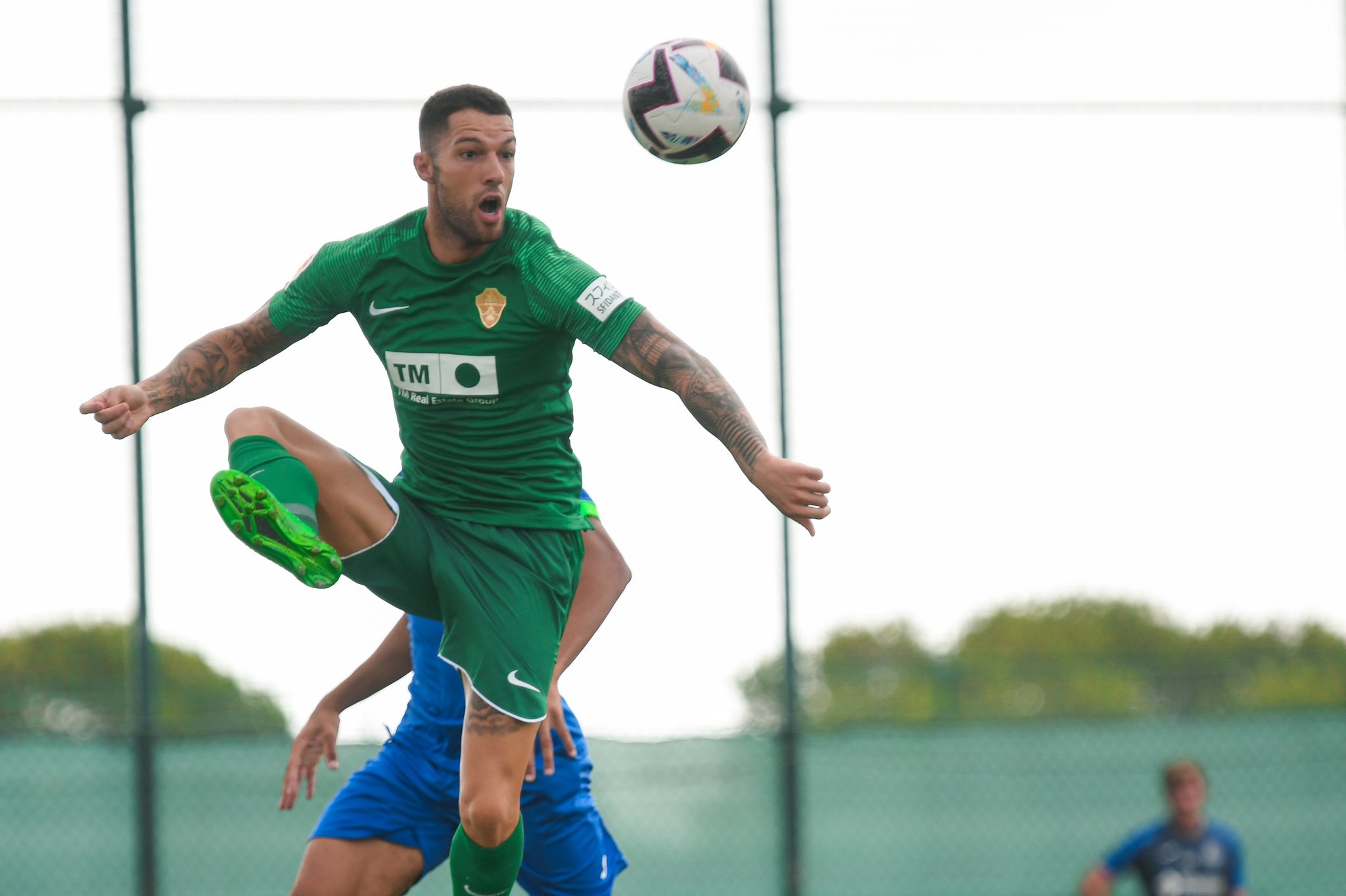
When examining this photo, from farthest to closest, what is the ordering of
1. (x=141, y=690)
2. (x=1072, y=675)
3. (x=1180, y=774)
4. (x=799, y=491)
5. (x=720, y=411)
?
1. (x=1072, y=675)
2. (x=1180, y=774)
3. (x=141, y=690)
4. (x=720, y=411)
5. (x=799, y=491)

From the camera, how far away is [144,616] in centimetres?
685

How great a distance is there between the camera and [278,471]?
3574 mm

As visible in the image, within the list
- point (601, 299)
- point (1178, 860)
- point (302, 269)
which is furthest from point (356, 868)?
point (1178, 860)

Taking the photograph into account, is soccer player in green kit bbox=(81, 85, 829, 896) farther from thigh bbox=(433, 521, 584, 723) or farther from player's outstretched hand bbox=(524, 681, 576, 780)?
player's outstretched hand bbox=(524, 681, 576, 780)

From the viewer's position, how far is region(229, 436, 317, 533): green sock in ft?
11.6

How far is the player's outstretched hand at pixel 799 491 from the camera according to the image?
3.22 metres

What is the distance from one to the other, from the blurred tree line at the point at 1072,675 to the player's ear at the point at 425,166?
4048 mm

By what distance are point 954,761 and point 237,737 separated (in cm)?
340

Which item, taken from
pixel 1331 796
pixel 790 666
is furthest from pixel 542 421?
pixel 1331 796

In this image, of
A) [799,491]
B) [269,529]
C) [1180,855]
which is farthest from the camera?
[1180,855]

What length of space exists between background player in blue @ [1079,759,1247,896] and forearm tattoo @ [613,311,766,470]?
4.72 metres

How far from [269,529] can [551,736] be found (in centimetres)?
125

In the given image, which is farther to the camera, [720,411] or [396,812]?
[396,812]

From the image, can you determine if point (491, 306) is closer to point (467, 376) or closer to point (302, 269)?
point (467, 376)
